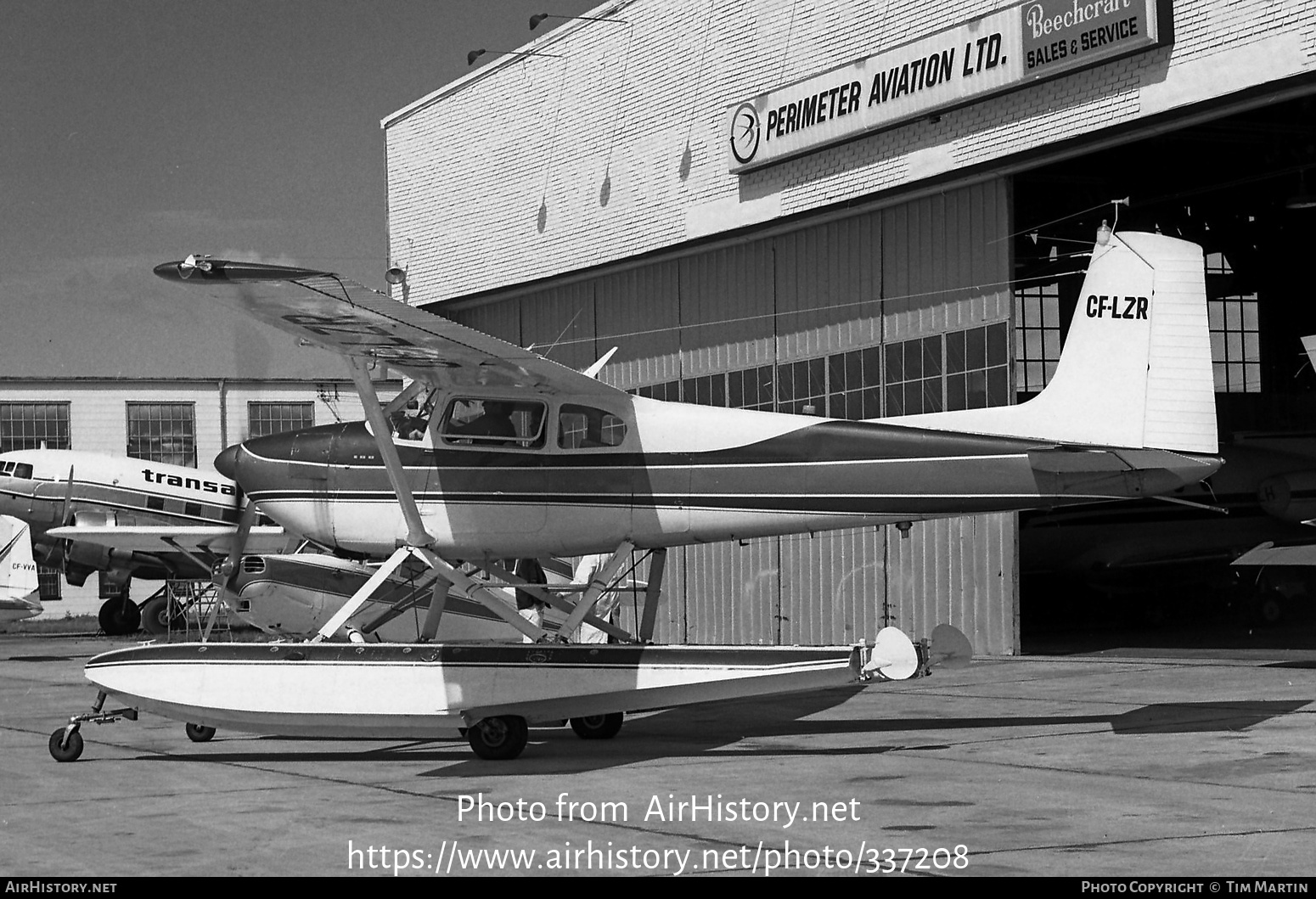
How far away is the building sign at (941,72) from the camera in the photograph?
703 inches

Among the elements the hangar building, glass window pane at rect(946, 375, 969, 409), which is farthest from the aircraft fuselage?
glass window pane at rect(946, 375, 969, 409)

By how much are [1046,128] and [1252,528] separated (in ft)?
46.1

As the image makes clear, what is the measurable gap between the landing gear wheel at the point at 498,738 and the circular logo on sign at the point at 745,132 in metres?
14.1

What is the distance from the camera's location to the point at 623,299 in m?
27.5

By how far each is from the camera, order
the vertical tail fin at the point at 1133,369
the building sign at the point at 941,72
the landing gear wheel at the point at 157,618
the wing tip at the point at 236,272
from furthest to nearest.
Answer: the landing gear wheel at the point at 157,618 < the building sign at the point at 941,72 < the vertical tail fin at the point at 1133,369 < the wing tip at the point at 236,272

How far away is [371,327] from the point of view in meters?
11.5

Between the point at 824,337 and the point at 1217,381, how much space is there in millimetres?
14894

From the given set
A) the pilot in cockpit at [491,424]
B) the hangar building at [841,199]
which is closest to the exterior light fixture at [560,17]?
the hangar building at [841,199]

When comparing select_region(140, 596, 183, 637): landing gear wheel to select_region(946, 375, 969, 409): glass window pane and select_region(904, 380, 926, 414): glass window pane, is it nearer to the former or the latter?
select_region(904, 380, 926, 414): glass window pane

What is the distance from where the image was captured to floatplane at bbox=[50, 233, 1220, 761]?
11.6 m

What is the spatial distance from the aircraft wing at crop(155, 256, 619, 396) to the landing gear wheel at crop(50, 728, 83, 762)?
3.75m

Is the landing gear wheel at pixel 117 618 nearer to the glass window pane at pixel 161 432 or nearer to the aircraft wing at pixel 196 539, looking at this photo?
the aircraft wing at pixel 196 539

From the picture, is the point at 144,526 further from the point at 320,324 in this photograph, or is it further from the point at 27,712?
the point at 320,324

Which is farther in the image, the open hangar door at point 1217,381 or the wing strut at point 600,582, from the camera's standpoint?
the open hangar door at point 1217,381
